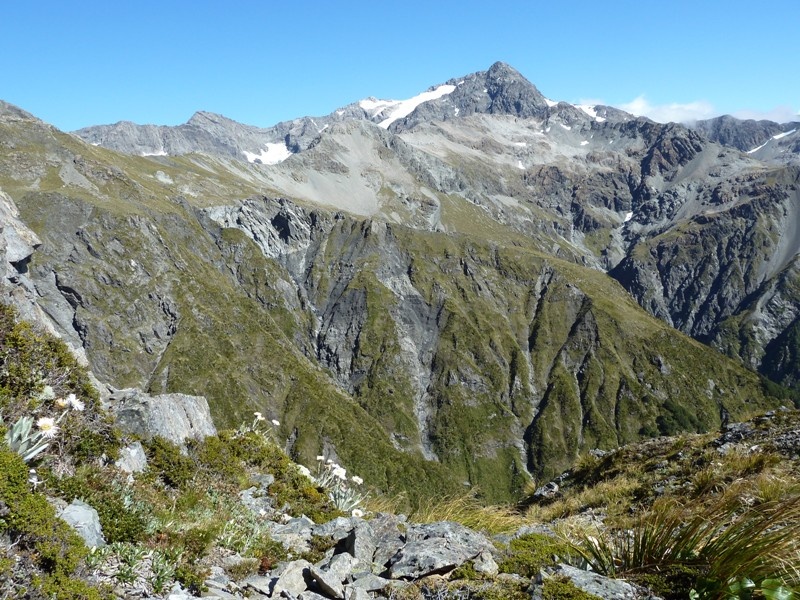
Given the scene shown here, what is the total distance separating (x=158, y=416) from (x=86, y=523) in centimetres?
682

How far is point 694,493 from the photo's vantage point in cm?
1197

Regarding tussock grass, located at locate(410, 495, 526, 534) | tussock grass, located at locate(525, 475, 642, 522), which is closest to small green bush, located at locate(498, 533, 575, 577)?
tussock grass, located at locate(410, 495, 526, 534)

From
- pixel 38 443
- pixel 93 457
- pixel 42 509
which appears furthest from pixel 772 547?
pixel 93 457

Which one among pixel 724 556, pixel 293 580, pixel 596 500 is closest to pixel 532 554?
pixel 724 556

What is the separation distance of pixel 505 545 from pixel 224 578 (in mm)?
4417

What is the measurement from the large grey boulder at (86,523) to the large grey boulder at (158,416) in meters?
5.19

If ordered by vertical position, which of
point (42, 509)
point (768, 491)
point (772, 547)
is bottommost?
point (768, 491)

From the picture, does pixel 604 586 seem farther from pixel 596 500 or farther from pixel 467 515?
pixel 596 500

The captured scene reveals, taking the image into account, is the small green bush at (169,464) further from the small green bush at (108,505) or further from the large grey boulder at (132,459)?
the small green bush at (108,505)

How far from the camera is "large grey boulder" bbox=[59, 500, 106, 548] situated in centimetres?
664

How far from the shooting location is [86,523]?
6801mm

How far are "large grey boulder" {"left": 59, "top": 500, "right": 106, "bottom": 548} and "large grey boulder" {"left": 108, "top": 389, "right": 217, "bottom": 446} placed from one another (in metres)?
5.19

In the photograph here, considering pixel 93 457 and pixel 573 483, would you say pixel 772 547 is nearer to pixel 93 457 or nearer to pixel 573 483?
pixel 93 457

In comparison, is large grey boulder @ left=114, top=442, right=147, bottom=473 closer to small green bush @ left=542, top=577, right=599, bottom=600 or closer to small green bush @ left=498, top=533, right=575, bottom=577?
small green bush @ left=498, top=533, right=575, bottom=577
